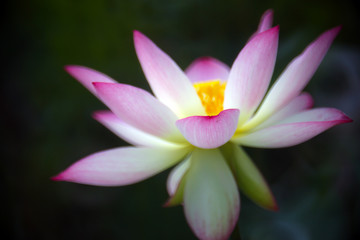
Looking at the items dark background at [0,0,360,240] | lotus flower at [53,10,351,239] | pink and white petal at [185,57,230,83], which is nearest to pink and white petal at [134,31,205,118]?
lotus flower at [53,10,351,239]

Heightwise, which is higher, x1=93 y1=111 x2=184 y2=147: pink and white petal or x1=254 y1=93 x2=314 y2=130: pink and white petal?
x1=93 y1=111 x2=184 y2=147: pink and white petal

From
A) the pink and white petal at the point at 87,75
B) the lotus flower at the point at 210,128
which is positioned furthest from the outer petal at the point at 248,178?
the pink and white petal at the point at 87,75

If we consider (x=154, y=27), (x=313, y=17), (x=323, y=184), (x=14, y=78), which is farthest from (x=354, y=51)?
(x=14, y=78)

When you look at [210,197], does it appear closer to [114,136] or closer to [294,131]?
[294,131]

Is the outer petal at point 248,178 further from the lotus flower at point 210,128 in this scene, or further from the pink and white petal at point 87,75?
the pink and white petal at point 87,75

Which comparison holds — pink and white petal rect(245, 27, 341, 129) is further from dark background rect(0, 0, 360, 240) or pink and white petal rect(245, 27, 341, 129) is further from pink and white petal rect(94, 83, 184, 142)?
dark background rect(0, 0, 360, 240)

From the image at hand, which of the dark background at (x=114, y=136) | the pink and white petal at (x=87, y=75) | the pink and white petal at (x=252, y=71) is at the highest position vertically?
the pink and white petal at (x=87, y=75)

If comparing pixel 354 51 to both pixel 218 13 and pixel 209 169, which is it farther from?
pixel 209 169
